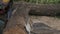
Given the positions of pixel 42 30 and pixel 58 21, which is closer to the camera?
pixel 42 30

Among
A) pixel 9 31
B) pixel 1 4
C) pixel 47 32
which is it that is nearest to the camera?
pixel 9 31

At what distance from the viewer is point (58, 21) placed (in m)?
1.39

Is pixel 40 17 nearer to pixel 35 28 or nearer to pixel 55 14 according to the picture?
pixel 55 14

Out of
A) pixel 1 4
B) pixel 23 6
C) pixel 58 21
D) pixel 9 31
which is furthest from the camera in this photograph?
pixel 1 4

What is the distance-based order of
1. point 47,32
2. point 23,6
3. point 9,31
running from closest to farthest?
point 9,31 → point 47,32 → point 23,6

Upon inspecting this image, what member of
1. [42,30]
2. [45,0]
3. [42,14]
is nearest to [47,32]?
[42,30]

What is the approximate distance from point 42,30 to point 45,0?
807 mm

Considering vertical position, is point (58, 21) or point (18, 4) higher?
point (18, 4)

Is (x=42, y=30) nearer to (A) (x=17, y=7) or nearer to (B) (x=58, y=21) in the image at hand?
(B) (x=58, y=21)

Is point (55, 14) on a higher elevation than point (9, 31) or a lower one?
lower

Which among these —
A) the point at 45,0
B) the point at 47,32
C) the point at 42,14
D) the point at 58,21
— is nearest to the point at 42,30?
the point at 47,32

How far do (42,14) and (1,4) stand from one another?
1.83 ft

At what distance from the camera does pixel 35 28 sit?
47.6 inches

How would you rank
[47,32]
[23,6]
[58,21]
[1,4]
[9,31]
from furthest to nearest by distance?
[1,4] < [23,6] < [58,21] < [47,32] < [9,31]
